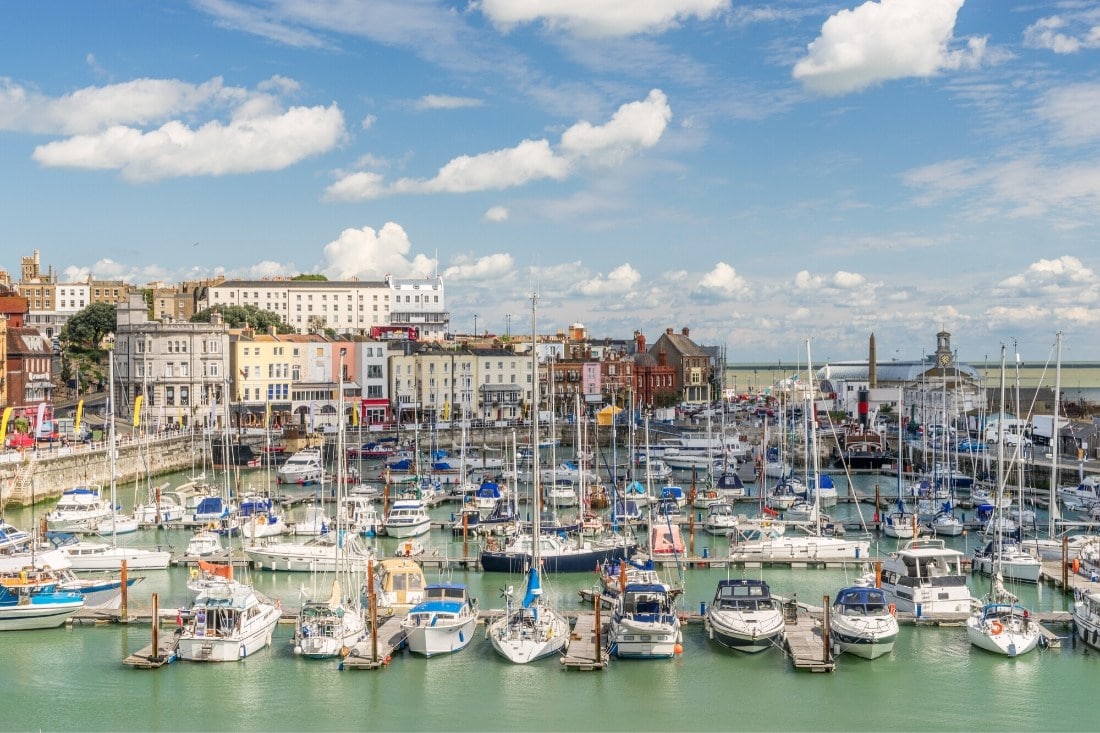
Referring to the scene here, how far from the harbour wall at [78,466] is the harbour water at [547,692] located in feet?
96.3

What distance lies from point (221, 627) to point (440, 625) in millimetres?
5596

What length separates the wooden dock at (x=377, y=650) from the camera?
1178 inches

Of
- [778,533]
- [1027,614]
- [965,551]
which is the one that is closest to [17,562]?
[778,533]

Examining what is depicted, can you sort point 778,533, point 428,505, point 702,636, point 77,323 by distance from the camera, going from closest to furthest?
point 702,636, point 778,533, point 428,505, point 77,323

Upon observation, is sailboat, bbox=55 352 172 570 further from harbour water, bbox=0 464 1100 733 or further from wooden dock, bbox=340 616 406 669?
wooden dock, bbox=340 616 406 669

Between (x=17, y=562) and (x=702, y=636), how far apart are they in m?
23.2

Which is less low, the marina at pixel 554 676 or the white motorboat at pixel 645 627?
Answer: the white motorboat at pixel 645 627

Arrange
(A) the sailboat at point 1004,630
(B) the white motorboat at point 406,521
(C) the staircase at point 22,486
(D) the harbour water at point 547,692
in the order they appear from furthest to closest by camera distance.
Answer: (C) the staircase at point 22,486, (B) the white motorboat at point 406,521, (A) the sailboat at point 1004,630, (D) the harbour water at point 547,692

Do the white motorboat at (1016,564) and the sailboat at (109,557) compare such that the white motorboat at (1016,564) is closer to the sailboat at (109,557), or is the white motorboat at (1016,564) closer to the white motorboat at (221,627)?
the white motorboat at (221,627)

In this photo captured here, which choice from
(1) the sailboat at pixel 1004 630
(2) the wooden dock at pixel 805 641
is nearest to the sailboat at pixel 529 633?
(2) the wooden dock at pixel 805 641

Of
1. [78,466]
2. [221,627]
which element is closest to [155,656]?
[221,627]

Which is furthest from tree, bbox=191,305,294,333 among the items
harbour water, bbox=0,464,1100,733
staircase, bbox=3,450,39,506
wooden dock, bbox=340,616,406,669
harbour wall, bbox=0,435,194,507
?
wooden dock, bbox=340,616,406,669

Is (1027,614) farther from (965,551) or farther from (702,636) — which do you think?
(965,551)

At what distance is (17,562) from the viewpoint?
40219mm
